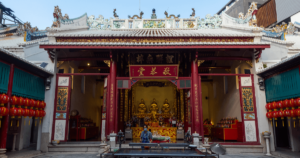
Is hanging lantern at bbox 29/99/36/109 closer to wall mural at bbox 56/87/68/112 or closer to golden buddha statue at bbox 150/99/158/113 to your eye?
wall mural at bbox 56/87/68/112

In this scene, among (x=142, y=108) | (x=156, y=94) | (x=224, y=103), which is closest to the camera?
(x=224, y=103)

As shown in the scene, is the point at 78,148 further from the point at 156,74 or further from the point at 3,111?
the point at 156,74

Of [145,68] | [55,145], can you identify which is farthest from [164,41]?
[55,145]

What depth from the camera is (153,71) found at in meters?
10.3

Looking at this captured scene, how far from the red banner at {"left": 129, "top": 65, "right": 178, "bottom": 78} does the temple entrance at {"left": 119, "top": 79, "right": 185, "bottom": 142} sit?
311cm

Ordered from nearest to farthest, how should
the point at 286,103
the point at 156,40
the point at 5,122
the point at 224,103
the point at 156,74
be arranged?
the point at 5,122, the point at 286,103, the point at 156,40, the point at 156,74, the point at 224,103

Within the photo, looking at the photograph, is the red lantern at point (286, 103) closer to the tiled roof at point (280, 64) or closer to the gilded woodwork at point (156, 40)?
the tiled roof at point (280, 64)

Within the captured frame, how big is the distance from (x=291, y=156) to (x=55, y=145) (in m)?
9.16

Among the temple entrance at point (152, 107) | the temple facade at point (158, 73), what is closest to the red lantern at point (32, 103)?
the temple facade at point (158, 73)

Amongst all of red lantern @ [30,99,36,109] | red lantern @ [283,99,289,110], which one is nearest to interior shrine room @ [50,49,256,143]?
red lantern @ [30,99,36,109]

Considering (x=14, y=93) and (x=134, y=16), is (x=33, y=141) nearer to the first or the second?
(x=14, y=93)

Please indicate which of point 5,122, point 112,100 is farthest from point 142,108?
point 5,122

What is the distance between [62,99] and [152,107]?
744 centimetres

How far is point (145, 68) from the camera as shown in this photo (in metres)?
10.3
